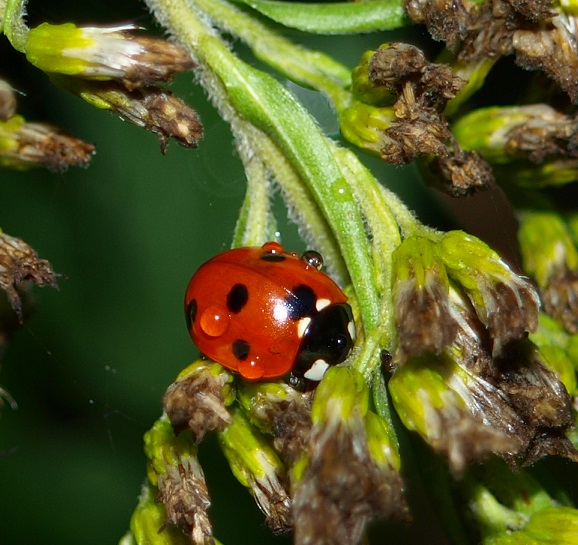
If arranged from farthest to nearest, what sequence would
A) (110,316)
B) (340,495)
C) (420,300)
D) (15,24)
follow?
(110,316) < (15,24) < (420,300) < (340,495)

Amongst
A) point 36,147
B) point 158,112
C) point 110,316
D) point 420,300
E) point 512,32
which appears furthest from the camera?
point 110,316

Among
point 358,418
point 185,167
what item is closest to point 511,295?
point 358,418

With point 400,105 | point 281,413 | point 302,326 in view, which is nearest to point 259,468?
point 281,413

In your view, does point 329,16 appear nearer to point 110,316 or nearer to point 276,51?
point 276,51

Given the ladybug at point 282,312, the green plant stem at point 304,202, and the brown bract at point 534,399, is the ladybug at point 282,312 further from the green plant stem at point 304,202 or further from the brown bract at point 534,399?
the brown bract at point 534,399

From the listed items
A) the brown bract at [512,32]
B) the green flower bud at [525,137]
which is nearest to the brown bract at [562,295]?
the green flower bud at [525,137]

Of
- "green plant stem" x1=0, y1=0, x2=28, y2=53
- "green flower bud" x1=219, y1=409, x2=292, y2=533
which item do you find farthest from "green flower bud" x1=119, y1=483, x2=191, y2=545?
"green plant stem" x1=0, y1=0, x2=28, y2=53
